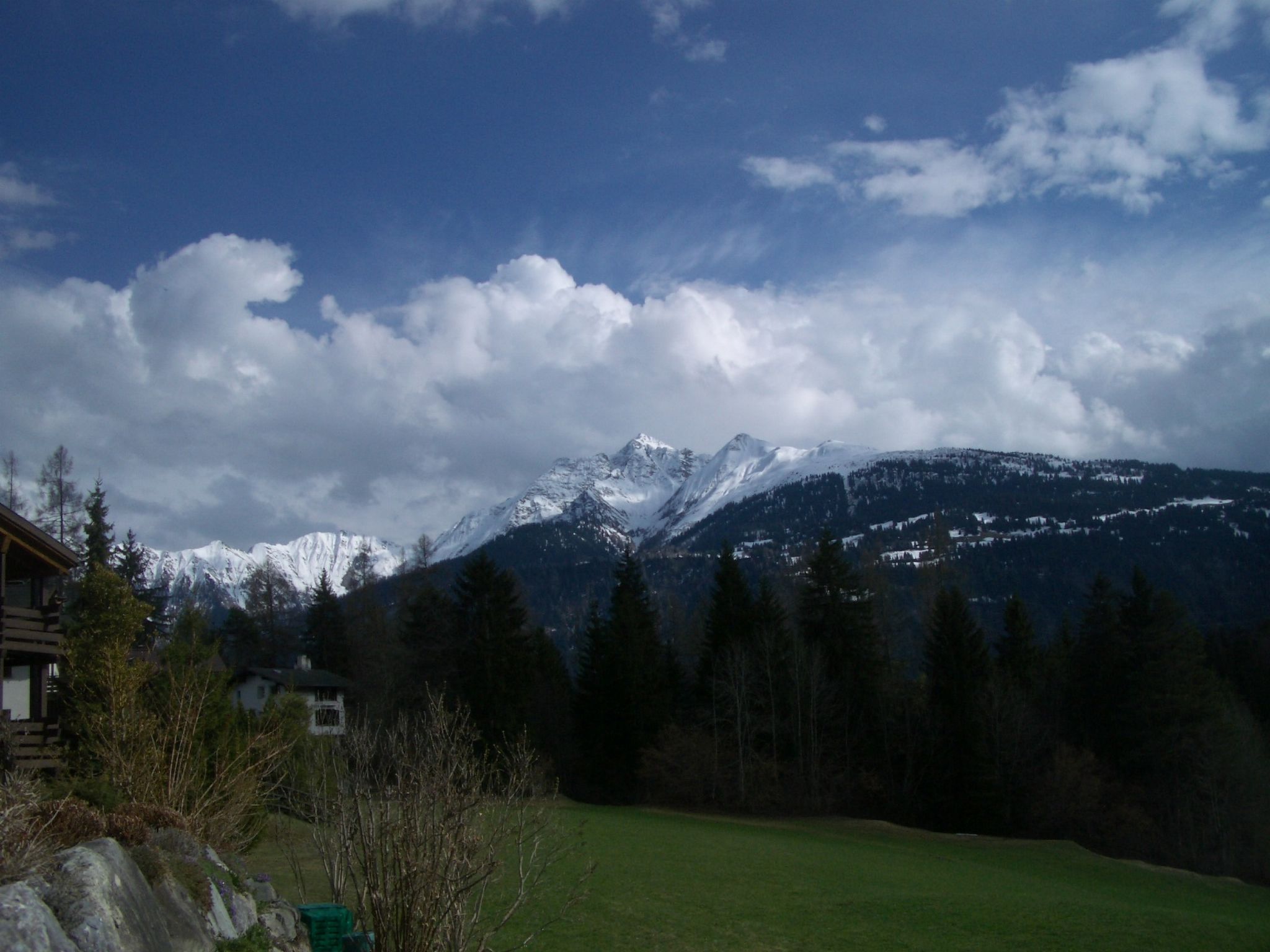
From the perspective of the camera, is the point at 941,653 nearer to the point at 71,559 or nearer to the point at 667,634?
the point at 667,634

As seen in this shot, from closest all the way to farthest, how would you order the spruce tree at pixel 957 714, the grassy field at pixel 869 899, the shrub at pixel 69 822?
1. the shrub at pixel 69 822
2. the grassy field at pixel 869 899
3. the spruce tree at pixel 957 714

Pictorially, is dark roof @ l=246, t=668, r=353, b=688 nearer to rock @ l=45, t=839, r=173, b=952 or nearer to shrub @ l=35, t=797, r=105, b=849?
shrub @ l=35, t=797, r=105, b=849

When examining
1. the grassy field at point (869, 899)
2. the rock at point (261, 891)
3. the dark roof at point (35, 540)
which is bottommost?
the grassy field at point (869, 899)

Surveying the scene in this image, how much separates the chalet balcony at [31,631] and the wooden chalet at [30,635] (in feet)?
0.05

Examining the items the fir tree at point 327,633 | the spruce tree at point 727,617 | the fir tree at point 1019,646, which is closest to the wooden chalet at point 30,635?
the spruce tree at point 727,617

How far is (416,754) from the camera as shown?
724 cm

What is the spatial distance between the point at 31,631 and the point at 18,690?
4.89 meters

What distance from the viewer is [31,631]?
2255 centimetres

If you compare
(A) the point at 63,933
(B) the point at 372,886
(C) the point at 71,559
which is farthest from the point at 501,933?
(C) the point at 71,559

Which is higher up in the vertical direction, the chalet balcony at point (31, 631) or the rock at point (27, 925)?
the chalet balcony at point (31, 631)

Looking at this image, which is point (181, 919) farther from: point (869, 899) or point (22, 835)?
point (869, 899)

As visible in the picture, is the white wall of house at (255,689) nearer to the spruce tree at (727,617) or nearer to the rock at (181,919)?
the spruce tree at (727,617)

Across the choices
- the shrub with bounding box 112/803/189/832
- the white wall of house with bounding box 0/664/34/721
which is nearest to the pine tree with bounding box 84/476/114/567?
the white wall of house with bounding box 0/664/34/721

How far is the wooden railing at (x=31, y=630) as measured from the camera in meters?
21.6
